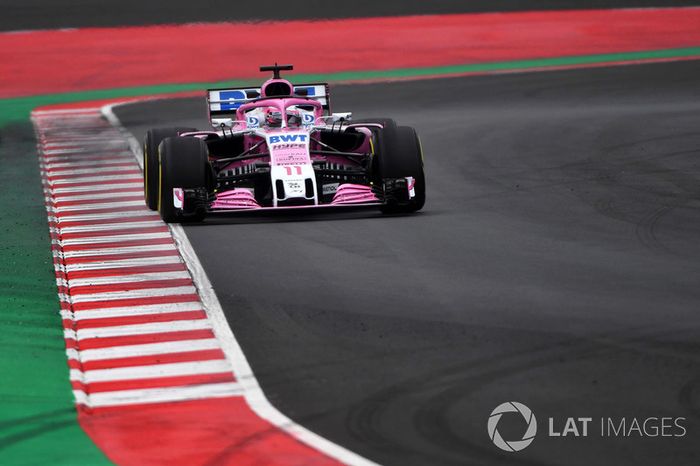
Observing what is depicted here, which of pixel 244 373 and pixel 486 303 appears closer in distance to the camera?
pixel 244 373

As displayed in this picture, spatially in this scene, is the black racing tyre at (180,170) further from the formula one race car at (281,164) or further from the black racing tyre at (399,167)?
the black racing tyre at (399,167)

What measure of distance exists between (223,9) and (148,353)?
2807 centimetres

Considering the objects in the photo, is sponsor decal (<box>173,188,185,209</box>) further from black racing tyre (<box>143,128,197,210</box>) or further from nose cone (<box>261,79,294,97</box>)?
nose cone (<box>261,79,294,97</box>)

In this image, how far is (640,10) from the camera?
43531mm

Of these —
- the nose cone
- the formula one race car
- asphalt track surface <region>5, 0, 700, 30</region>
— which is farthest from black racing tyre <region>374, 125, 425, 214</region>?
asphalt track surface <region>5, 0, 700, 30</region>

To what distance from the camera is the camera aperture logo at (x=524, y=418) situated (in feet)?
28.4

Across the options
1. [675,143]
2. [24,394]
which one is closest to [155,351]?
[24,394]

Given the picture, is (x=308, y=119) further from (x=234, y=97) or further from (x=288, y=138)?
(x=288, y=138)

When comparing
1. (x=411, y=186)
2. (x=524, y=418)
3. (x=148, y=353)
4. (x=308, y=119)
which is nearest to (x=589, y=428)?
(x=524, y=418)

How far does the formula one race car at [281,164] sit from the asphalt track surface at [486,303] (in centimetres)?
33

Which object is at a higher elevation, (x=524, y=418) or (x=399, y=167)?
(x=524, y=418)

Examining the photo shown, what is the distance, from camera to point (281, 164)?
16422mm

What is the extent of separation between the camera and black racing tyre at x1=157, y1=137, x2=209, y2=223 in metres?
16.2

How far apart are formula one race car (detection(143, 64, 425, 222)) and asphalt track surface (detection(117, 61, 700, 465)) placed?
1.09 ft
